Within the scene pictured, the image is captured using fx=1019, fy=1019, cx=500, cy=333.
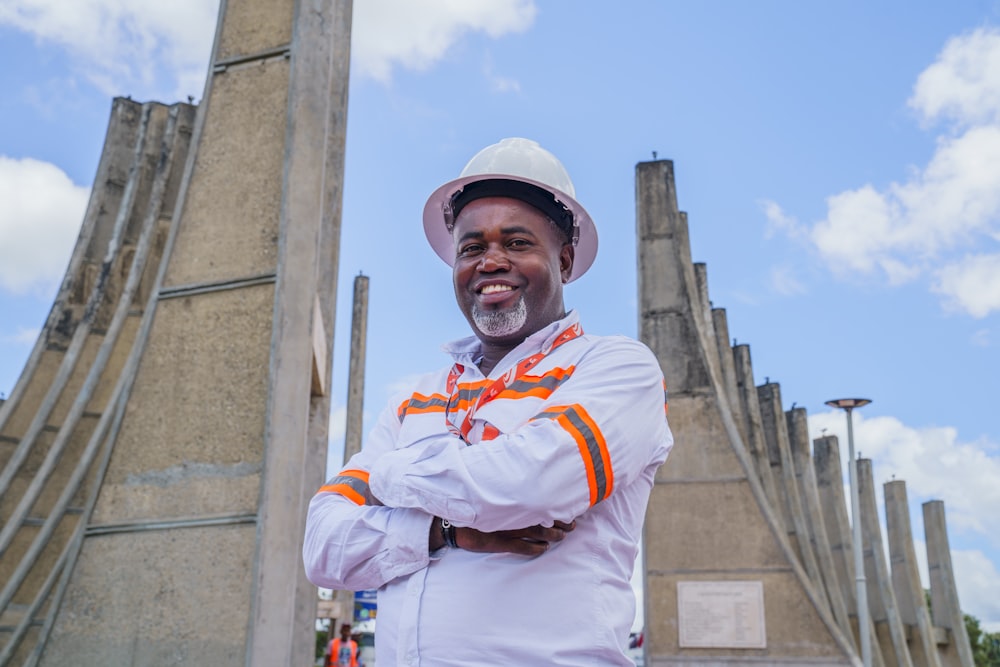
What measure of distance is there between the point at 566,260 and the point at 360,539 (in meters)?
1.01

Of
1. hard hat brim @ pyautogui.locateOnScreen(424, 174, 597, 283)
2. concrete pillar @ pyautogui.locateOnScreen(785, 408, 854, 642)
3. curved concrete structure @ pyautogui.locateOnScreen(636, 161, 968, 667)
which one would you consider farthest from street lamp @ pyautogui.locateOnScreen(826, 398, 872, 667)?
hard hat brim @ pyautogui.locateOnScreen(424, 174, 597, 283)

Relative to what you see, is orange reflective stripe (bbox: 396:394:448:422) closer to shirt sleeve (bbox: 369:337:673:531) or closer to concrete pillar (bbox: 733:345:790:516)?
shirt sleeve (bbox: 369:337:673:531)

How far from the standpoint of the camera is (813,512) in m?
19.4

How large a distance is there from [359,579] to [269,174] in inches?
214

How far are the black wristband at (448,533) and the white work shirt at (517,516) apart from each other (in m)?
0.02

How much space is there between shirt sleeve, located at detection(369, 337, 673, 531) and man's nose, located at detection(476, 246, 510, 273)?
39cm

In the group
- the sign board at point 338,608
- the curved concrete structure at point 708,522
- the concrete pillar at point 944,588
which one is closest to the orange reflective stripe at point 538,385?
the curved concrete structure at point 708,522

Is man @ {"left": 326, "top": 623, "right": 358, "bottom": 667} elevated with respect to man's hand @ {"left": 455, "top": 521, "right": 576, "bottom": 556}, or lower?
lower

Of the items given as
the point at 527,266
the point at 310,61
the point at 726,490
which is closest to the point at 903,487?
the point at 726,490

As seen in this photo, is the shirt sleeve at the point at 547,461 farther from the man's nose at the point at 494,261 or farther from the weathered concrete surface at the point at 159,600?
the weathered concrete surface at the point at 159,600

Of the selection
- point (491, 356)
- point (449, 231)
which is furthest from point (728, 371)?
point (491, 356)

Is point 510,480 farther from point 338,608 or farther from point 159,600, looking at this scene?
point 338,608

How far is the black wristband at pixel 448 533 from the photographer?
87.8 inches

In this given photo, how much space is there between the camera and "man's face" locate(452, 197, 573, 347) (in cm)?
263
